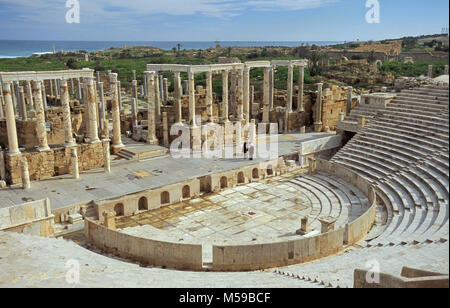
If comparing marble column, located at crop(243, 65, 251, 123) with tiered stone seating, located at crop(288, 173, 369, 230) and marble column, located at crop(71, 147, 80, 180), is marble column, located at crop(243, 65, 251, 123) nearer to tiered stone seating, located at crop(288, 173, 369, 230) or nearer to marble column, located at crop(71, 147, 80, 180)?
tiered stone seating, located at crop(288, 173, 369, 230)

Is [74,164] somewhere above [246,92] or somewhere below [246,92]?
below

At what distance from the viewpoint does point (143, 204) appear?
62.1ft

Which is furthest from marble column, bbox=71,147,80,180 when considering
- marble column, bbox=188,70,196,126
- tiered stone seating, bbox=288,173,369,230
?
tiered stone seating, bbox=288,173,369,230

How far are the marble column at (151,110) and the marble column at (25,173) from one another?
331 inches

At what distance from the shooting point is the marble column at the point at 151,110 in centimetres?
2558

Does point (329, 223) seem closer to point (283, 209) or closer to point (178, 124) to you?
point (283, 209)

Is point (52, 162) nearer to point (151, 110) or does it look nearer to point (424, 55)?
point (151, 110)

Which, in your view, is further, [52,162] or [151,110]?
[151,110]

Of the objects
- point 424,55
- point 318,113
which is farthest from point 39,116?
point 424,55

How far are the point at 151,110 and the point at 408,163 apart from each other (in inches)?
572

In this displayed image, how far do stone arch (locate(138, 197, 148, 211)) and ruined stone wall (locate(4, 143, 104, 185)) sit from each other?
4.72 metres

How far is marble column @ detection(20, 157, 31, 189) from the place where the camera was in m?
18.5

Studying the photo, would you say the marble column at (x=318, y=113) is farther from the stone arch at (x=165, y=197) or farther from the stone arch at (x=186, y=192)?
the stone arch at (x=165, y=197)
